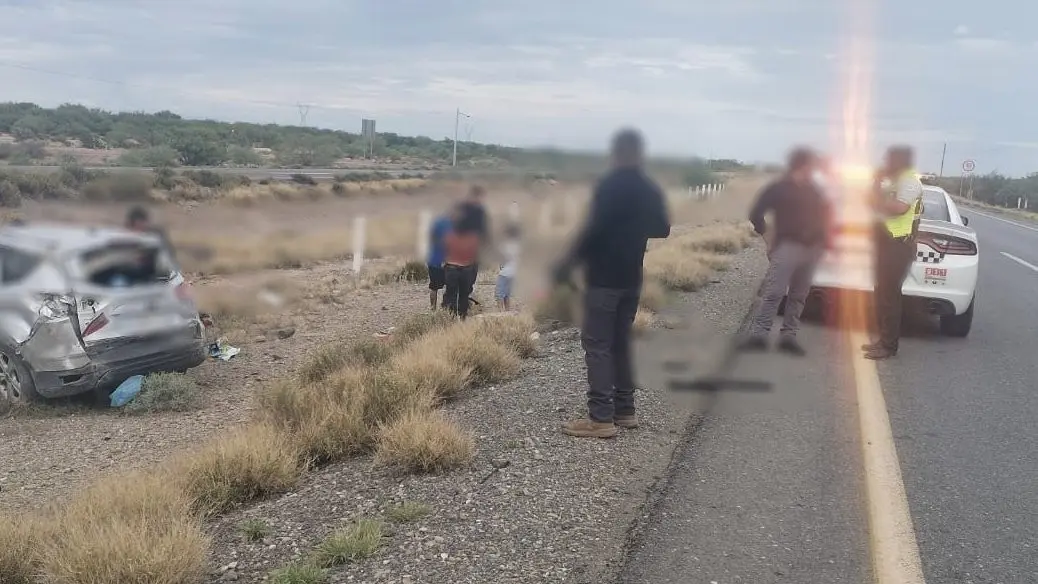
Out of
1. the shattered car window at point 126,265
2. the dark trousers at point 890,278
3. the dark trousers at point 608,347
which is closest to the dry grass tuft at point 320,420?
the shattered car window at point 126,265

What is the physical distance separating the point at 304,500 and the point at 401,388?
1.40 meters

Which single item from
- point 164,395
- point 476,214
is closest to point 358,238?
point 164,395

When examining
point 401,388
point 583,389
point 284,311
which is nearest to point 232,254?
point 401,388

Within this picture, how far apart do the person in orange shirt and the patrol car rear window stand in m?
5.21

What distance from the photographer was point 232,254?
5797 millimetres

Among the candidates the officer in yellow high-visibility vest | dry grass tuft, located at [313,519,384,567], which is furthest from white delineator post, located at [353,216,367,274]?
the officer in yellow high-visibility vest

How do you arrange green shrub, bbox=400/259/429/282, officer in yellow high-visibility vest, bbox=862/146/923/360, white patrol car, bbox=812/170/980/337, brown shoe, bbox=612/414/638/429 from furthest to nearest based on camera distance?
1. green shrub, bbox=400/259/429/282
2. white patrol car, bbox=812/170/980/337
3. officer in yellow high-visibility vest, bbox=862/146/923/360
4. brown shoe, bbox=612/414/638/429

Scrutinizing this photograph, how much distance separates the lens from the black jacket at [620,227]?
4582 millimetres

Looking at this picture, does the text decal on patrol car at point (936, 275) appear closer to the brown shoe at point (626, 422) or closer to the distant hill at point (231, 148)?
the distant hill at point (231, 148)

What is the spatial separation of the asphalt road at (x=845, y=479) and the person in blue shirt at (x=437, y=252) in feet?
9.46

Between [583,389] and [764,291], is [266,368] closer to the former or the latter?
[583,389]

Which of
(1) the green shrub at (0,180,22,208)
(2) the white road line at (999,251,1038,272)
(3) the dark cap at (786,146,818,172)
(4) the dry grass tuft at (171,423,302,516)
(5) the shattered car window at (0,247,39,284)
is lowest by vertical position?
(4) the dry grass tuft at (171,423,302,516)

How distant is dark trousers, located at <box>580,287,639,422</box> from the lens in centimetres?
509

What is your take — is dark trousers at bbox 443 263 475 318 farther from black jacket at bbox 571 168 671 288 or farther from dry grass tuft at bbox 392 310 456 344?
black jacket at bbox 571 168 671 288
